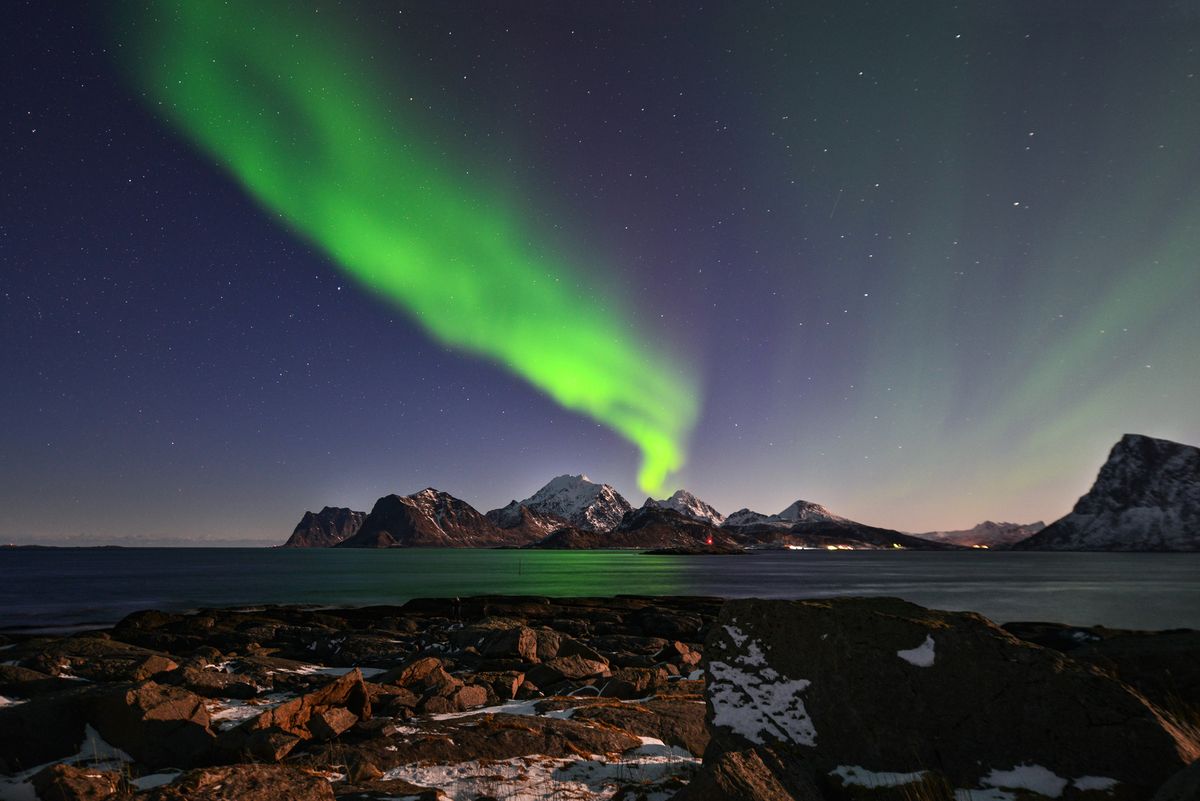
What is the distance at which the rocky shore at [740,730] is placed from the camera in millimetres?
5965

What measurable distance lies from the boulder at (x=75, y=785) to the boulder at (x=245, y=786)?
1.45 metres

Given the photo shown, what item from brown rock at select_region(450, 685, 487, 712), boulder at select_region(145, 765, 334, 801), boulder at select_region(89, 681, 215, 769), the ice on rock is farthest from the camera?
brown rock at select_region(450, 685, 487, 712)

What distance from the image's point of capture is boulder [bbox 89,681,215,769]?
987 cm

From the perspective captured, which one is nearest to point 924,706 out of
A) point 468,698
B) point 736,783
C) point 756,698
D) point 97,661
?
point 756,698

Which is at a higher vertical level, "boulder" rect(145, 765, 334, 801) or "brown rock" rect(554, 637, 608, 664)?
"boulder" rect(145, 765, 334, 801)

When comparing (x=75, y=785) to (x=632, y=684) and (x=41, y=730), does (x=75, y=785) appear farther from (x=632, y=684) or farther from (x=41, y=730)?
(x=632, y=684)

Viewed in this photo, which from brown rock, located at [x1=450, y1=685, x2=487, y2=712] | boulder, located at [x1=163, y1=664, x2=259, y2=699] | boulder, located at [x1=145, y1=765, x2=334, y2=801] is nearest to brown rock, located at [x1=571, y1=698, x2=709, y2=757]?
brown rock, located at [x1=450, y1=685, x2=487, y2=712]

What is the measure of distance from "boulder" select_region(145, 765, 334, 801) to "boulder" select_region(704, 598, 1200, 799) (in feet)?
14.2

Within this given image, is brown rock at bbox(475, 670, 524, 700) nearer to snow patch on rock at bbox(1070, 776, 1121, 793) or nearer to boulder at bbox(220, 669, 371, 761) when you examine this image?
boulder at bbox(220, 669, 371, 761)

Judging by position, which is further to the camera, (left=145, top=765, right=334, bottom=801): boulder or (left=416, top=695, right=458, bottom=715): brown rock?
(left=416, top=695, right=458, bottom=715): brown rock

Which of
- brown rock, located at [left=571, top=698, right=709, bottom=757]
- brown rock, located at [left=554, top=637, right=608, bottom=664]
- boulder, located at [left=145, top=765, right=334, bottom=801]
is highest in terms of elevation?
boulder, located at [left=145, top=765, right=334, bottom=801]

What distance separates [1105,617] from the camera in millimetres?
57594

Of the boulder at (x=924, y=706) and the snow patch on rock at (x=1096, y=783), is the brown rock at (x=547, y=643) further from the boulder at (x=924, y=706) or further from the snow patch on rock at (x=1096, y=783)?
the snow patch on rock at (x=1096, y=783)

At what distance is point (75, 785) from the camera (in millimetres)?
6512
